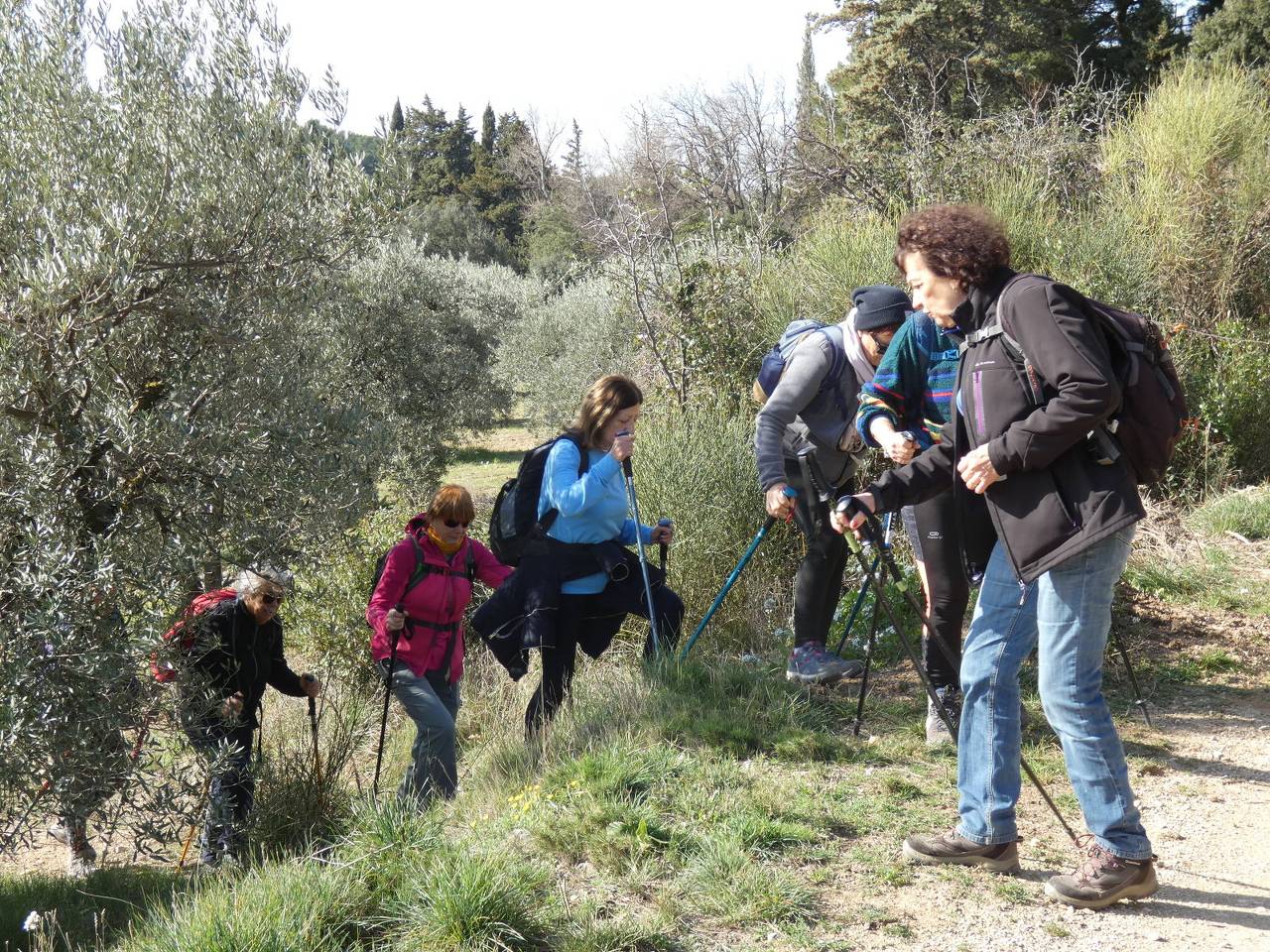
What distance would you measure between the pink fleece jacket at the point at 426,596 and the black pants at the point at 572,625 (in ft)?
1.42

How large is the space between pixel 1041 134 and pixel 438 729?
9.97m

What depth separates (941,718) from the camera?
15.8 feet

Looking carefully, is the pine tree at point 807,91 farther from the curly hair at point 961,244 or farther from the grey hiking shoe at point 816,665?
the curly hair at point 961,244

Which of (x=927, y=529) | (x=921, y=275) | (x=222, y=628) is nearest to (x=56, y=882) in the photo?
(x=222, y=628)

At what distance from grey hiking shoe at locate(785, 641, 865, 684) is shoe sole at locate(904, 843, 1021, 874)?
5.58 ft

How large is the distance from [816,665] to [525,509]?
1.69m

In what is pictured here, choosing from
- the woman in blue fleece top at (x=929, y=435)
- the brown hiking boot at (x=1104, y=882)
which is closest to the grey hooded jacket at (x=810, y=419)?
the woman in blue fleece top at (x=929, y=435)

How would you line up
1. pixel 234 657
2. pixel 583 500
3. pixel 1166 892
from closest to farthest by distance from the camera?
pixel 1166 892, pixel 583 500, pixel 234 657

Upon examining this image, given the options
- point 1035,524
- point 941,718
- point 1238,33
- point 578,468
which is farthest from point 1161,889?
point 1238,33

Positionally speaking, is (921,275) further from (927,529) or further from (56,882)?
(56,882)

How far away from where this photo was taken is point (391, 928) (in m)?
3.38

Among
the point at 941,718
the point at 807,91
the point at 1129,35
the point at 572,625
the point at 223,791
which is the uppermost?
the point at 807,91

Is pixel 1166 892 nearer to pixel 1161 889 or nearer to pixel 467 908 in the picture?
pixel 1161 889

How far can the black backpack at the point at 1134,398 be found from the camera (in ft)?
10.5
